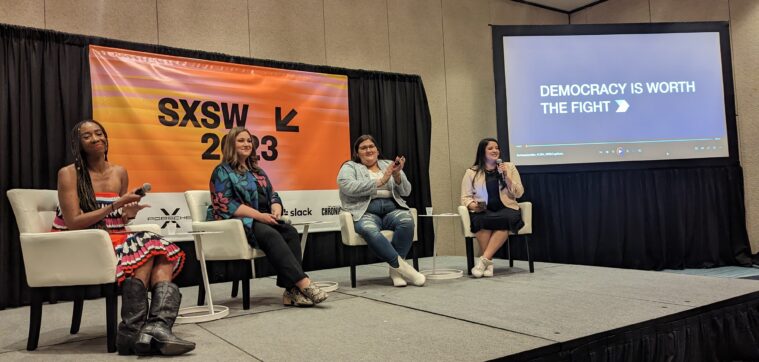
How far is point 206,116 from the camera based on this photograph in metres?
4.54

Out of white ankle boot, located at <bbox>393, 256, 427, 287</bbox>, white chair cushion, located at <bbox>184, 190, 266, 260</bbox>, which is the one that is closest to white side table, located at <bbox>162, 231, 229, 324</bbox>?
white chair cushion, located at <bbox>184, 190, 266, 260</bbox>

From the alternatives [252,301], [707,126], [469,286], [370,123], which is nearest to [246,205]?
[252,301]

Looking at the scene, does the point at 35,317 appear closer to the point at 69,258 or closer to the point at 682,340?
the point at 69,258

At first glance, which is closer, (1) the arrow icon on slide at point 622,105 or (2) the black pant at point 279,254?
(2) the black pant at point 279,254

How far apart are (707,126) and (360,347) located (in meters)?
4.90

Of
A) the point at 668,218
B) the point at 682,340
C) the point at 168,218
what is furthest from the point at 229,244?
the point at 668,218

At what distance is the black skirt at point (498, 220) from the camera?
406 centimetres

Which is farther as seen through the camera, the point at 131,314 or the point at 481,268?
the point at 481,268

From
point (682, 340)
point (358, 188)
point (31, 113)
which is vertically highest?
point (31, 113)

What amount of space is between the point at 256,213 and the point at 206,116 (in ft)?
5.87

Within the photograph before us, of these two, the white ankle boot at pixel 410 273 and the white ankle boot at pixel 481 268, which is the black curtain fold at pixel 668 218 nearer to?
the white ankle boot at pixel 481 268

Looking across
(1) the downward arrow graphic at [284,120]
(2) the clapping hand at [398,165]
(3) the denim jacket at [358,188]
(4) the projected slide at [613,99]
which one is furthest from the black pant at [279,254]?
(4) the projected slide at [613,99]

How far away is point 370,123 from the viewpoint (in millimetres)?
5492

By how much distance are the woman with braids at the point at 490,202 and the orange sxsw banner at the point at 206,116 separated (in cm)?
150
